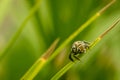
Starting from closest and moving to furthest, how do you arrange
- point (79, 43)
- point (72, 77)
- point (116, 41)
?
point (79, 43) → point (72, 77) → point (116, 41)

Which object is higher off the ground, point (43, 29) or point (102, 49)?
point (43, 29)

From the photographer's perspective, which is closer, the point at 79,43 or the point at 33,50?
the point at 79,43

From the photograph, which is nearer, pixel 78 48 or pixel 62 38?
pixel 78 48

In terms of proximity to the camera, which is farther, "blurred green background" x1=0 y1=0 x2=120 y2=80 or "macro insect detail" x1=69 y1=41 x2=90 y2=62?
"blurred green background" x1=0 y1=0 x2=120 y2=80

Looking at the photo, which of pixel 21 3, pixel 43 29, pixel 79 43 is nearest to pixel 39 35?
pixel 43 29

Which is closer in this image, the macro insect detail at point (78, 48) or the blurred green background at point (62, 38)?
the macro insect detail at point (78, 48)

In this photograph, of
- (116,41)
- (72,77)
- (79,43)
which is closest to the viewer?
(79,43)

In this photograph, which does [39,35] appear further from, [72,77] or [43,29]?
[72,77]

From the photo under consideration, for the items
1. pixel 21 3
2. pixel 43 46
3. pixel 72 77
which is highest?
pixel 21 3
